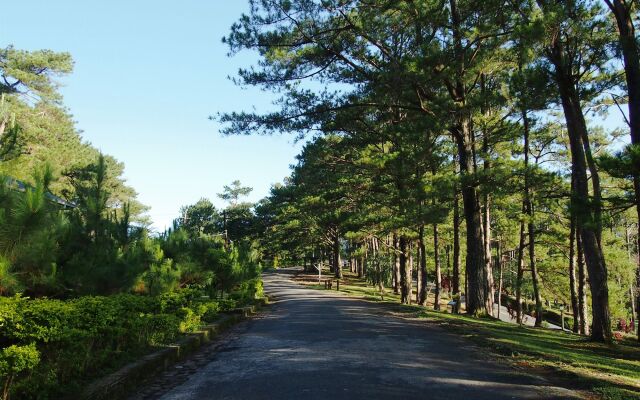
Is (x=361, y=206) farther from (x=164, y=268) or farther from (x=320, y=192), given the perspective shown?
(x=164, y=268)

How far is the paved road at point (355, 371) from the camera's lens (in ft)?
17.6

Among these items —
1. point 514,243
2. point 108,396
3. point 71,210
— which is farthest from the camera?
point 514,243

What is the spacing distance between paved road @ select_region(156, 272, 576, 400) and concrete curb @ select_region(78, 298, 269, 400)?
0.52 metres

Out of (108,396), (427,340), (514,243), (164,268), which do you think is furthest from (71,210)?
(514,243)

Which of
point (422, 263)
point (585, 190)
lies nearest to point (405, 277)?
point (422, 263)

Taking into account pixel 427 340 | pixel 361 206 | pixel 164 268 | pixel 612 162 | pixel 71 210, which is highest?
pixel 361 206

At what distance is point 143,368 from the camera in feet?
19.9

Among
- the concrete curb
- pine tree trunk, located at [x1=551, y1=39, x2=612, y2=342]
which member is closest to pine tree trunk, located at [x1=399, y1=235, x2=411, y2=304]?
pine tree trunk, located at [x1=551, y1=39, x2=612, y2=342]

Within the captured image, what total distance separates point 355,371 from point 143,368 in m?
2.98

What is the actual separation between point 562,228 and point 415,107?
16.2 m

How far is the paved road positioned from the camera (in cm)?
535

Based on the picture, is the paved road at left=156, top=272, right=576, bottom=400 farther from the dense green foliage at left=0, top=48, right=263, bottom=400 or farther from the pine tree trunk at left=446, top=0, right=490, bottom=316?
the pine tree trunk at left=446, top=0, right=490, bottom=316

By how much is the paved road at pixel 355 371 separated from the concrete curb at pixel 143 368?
0.52m

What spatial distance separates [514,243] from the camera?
34.0m
